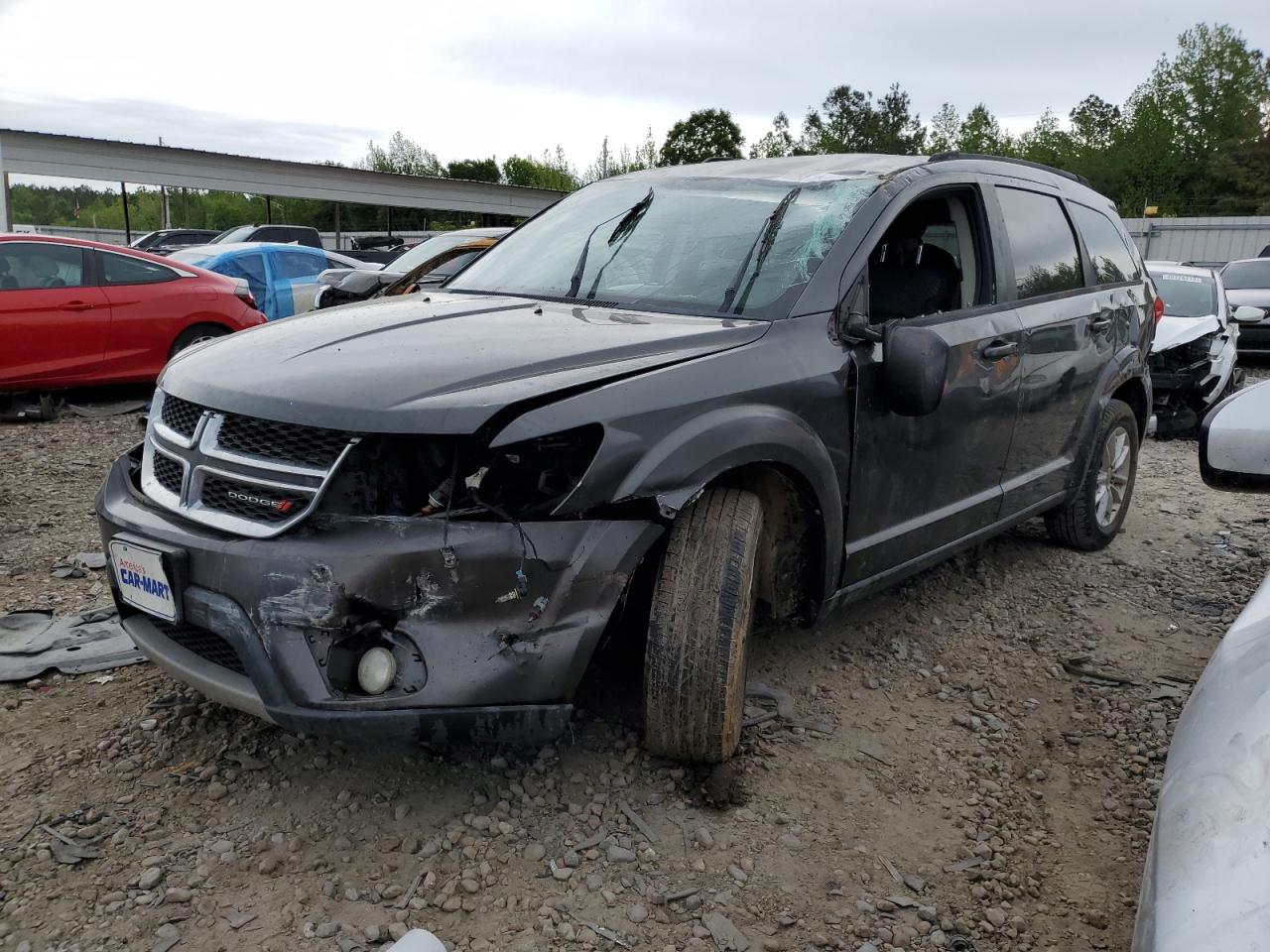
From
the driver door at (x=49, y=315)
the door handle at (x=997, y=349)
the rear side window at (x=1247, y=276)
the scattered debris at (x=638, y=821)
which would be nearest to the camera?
the scattered debris at (x=638, y=821)

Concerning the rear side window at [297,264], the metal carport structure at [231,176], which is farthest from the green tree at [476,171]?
the rear side window at [297,264]

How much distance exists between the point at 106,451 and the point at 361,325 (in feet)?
14.8

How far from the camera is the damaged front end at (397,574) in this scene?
229 centimetres

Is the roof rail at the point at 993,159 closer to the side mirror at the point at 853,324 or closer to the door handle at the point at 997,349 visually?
the door handle at the point at 997,349

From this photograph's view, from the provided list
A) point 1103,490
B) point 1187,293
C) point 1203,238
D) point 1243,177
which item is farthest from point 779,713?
point 1243,177

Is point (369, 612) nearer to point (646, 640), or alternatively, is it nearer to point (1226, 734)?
point (646, 640)

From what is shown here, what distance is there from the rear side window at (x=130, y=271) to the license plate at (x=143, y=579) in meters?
6.67

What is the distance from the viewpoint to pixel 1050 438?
14.1ft

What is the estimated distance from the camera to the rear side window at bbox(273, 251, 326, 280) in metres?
11.4

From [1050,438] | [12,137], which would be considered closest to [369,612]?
[1050,438]

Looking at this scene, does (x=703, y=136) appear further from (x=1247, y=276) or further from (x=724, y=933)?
(x=724, y=933)

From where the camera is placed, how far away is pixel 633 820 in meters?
2.67

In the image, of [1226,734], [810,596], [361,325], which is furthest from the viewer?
[810,596]

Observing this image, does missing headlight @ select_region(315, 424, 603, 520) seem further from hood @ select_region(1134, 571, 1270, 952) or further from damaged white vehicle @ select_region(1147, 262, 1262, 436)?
damaged white vehicle @ select_region(1147, 262, 1262, 436)
